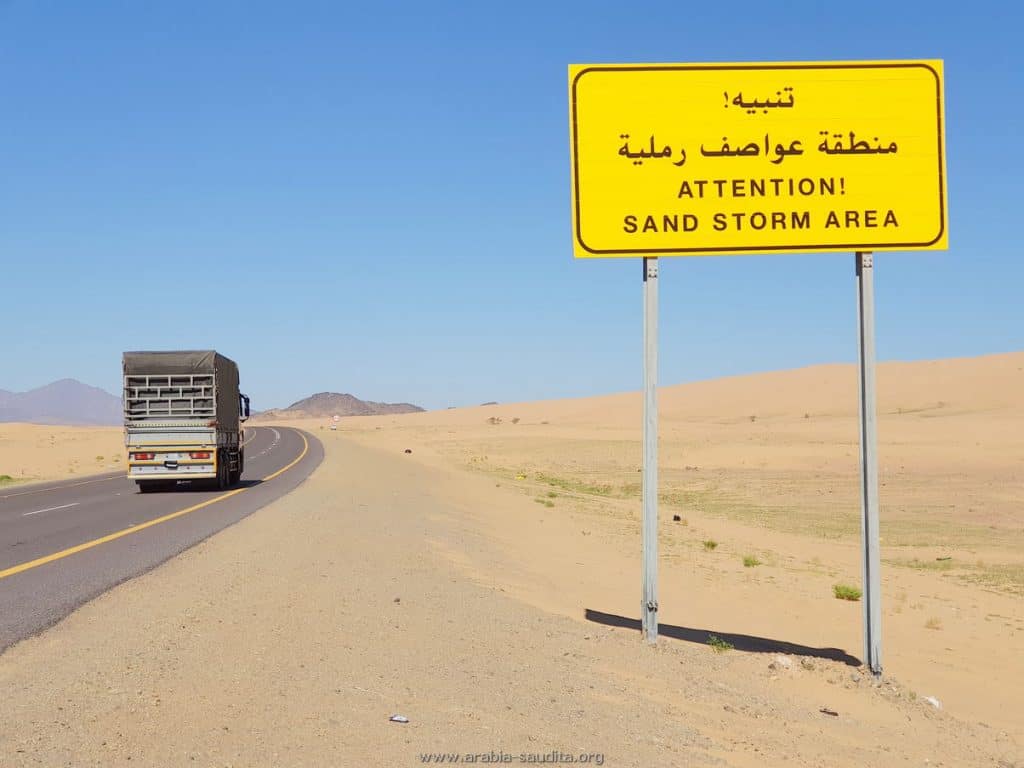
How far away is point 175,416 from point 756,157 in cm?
2046

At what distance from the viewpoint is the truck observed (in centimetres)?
2497

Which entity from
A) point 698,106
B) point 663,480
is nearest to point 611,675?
point 698,106

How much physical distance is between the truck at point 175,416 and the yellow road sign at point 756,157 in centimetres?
1906

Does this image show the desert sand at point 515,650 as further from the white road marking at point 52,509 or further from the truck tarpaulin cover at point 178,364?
the truck tarpaulin cover at point 178,364

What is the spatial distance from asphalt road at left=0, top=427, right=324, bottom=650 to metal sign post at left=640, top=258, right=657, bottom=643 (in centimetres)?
498

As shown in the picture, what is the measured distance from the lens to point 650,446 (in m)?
7.94

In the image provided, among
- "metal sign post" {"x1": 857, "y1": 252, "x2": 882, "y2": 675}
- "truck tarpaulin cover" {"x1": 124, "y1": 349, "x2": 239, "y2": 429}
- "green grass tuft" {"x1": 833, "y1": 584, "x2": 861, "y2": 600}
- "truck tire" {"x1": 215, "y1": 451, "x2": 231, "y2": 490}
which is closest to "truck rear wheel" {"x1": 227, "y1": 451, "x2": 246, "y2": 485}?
"truck tire" {"x1": 215, "y1": 451, "x2": 231, "y2": 490}

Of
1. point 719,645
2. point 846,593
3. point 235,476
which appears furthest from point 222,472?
point 719,645

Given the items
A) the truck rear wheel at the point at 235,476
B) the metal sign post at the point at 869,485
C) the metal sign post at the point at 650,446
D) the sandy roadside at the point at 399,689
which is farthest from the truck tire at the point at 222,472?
the metal sign post at the point at 869,485

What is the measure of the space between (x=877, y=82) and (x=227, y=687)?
710 cm

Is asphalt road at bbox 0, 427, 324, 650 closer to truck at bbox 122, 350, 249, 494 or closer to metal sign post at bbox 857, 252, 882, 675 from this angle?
truck at bbox 122, 350, 249, 494

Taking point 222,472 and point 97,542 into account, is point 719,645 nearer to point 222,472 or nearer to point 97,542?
point 97,542

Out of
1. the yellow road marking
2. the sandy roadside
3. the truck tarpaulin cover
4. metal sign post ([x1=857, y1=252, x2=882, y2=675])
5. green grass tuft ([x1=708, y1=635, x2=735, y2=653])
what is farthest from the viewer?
the truck tarpaulin cover

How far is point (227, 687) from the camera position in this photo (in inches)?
228
